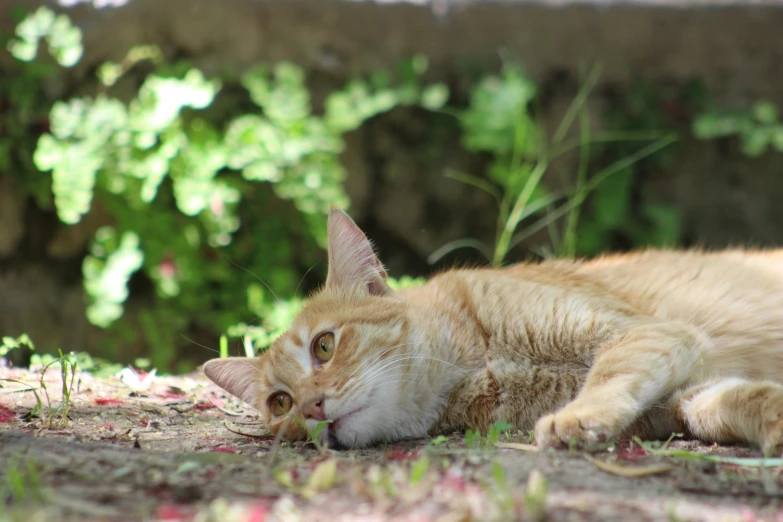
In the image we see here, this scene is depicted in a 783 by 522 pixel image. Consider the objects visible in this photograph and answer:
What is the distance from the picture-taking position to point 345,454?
7.45 ft

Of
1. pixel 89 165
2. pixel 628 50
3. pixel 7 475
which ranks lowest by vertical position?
pixel 7 475

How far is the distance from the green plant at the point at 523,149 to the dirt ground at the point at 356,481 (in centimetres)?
273

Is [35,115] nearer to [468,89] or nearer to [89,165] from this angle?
[89,165]

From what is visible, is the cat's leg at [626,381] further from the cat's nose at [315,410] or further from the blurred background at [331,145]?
the blurred background at [331,145]

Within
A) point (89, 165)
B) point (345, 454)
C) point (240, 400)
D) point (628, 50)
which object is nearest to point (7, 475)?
point (345, 454)

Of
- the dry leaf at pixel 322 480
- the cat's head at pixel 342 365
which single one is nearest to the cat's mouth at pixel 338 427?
the cat's head at pixel 342 365

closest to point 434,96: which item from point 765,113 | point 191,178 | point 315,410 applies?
point 191,178

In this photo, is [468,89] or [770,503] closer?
[770,503]

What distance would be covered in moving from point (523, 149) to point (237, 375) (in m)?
2.78

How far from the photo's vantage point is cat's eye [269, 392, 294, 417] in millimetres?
2643

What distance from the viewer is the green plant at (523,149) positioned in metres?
4.88

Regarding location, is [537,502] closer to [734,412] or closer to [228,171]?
[734,412]

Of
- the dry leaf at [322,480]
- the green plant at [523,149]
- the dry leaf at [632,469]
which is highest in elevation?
the green plant at [523,149]

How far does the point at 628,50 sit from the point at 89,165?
3544 millimetres
